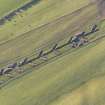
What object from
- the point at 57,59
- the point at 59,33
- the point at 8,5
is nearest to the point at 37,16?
the point at 59,33

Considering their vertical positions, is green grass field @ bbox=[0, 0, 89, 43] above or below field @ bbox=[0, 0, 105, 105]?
above

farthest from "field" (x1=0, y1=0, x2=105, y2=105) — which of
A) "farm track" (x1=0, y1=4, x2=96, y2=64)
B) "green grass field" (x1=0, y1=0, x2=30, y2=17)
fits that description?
"green grass field" (x1=0, y1=0, x2=30, y2=17)

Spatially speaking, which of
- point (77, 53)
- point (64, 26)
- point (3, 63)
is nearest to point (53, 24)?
point (64, 26)

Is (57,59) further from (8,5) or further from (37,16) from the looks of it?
(8,5)

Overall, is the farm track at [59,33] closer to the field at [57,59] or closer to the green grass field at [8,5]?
the field at [57,59]

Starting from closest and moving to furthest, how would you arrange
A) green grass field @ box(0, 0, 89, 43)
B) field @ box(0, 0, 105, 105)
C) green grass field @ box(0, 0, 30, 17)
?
field @ box(0, 0, 105, 105)
green grass field @ box(0, 0, 89, 43)
green grass field @ box(0, 0, 30, 17)

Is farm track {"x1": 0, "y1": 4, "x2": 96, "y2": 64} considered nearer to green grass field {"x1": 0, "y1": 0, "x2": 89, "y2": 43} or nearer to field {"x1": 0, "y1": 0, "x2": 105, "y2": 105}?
field {"x1": 0, "y1": 0, "x2": 105, "y2": 105}

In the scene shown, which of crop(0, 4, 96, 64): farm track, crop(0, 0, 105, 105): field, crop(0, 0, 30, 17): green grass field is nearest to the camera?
crop(0, 0, 105, 105): field

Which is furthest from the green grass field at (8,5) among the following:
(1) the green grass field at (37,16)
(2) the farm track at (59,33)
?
(2) the farm track at (59,33)
